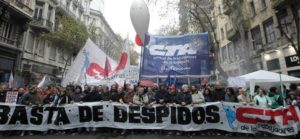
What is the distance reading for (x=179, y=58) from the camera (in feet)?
30.8

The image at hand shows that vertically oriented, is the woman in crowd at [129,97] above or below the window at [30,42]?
below

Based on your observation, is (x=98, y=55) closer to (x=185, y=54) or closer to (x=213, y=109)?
(x=185, y=54)

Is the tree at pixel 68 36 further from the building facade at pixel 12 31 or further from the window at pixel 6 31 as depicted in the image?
the window at pixel 6 31

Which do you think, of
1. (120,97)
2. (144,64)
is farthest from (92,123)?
(144,64)

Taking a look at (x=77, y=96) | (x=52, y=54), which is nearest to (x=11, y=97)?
(x=77, y=96)

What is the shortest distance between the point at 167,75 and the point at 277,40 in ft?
Answer: 46.1

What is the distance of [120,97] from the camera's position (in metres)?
8.30

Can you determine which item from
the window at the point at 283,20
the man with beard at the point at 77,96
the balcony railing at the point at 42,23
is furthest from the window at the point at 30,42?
the window at the point at 283,20

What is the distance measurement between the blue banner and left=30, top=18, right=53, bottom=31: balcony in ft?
64.8

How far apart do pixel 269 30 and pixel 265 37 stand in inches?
33.2

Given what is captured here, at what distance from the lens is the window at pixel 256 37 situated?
70.6 feet

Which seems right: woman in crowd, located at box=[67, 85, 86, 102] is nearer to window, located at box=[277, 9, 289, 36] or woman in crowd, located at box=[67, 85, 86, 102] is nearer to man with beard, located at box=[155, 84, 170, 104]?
man with beard, located at box=[155, 84, 170, 104]

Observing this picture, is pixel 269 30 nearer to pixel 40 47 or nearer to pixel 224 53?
pixel 224 53

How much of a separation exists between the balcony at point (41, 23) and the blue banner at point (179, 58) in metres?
19.7
